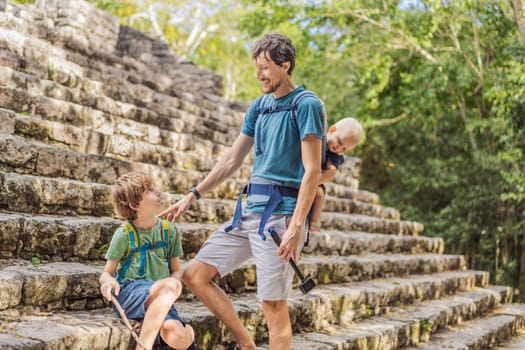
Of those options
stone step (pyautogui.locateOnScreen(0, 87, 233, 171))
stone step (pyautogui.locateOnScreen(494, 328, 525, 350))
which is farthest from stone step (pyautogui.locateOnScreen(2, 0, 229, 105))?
stone step (pyautogui.locateOnScreen(494, 328, 525, 350))

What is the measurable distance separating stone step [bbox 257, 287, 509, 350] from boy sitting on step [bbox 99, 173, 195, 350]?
1157mm

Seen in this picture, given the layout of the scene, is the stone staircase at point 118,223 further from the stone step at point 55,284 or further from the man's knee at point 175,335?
the man's knee at point 175,335

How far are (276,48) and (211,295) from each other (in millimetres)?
1159

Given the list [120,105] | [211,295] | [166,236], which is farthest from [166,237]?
[120,105]

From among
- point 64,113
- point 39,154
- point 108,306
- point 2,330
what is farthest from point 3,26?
point 2,330

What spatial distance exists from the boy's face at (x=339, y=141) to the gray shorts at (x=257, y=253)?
47cm

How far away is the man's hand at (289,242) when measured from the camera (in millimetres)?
2400

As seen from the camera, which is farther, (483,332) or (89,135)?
(483,332)

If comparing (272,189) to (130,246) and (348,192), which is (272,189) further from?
(348,192)

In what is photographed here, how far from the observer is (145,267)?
2605mm

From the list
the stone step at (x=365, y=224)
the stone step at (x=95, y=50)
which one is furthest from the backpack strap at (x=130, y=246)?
the stone step at (x=365, y=224)

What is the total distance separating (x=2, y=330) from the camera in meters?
2.35

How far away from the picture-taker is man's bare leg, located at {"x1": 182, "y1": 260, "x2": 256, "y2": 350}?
2676 mm

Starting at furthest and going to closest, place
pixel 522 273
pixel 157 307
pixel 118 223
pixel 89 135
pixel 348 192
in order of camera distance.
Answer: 1. pixel 522 273
2. pixel 348 192
3. pixel 89 135
4. pixel 118 223
5. pixel 157 307
